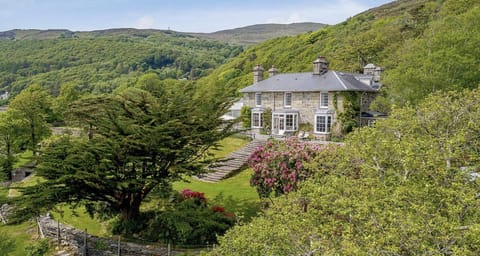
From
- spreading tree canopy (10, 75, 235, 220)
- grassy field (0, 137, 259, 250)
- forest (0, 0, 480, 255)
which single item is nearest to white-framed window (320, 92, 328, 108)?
forest (0, 0, 480, 255)

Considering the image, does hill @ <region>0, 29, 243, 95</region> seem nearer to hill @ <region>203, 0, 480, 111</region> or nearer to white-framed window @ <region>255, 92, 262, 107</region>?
hill @ <region>203, 0, 480, 111</region>

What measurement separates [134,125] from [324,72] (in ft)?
82.9

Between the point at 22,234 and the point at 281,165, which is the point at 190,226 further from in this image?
the point at 22,234

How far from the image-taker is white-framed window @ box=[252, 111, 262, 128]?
121 ft

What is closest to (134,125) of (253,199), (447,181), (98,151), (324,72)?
(98,151)

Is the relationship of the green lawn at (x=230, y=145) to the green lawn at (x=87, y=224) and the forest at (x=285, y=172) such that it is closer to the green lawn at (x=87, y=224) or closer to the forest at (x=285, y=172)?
the forest at (x=285, y=172)

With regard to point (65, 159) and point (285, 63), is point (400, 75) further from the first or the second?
point (285, 63)

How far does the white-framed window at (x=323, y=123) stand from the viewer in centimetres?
3259

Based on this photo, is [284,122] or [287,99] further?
[287,99]

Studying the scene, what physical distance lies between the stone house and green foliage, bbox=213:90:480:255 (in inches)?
793

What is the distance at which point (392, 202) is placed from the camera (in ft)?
25.8

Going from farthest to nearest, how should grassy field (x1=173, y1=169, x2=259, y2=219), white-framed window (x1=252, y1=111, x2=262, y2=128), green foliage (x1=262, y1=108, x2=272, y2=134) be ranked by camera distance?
1. white-framed window (x1=252, y1=111, x2=262, y2=128)
2. green foliage (x1=262, y1=108, x2=272, y2=134)
3. grassy field (x1=173, y1=169, x2=259, y2=219)

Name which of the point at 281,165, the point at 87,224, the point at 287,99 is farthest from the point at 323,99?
the point at 87,224

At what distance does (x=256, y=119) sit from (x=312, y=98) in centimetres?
658
